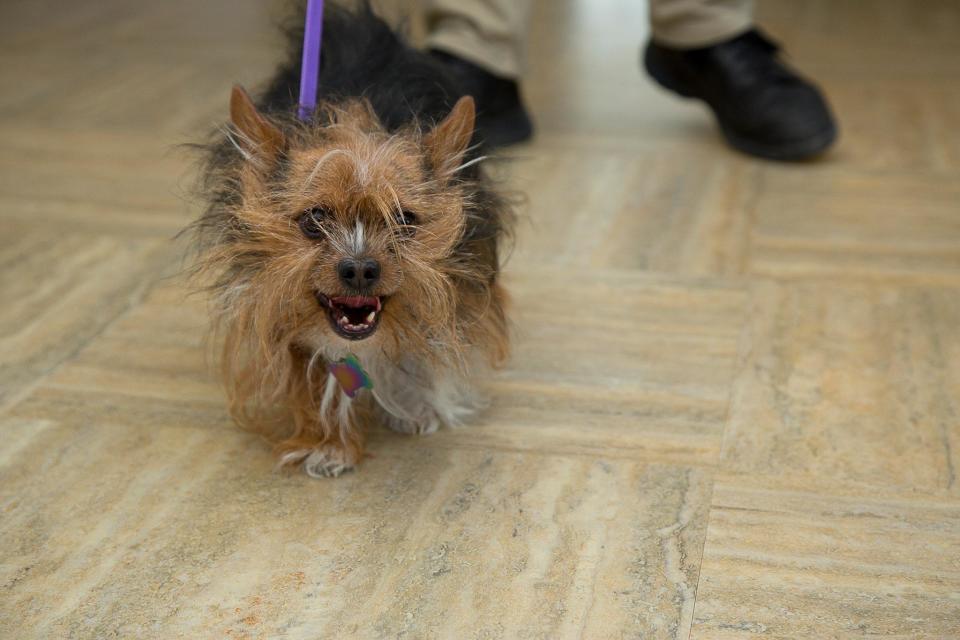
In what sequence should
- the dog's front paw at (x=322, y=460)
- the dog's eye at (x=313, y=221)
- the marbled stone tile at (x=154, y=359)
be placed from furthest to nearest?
1. the marbled stone tile at (x=154, y=359)
2. the dog's front paw at (x=322, y=460)
3. the dog's eye at (x=313, y=221)

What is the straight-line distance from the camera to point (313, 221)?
1599 millimetres

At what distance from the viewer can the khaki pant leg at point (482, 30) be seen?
10.5 ft

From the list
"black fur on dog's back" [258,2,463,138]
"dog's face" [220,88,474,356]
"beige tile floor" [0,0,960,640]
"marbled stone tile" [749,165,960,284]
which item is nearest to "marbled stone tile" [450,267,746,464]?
"beige tile floor" [0,0,960,640]

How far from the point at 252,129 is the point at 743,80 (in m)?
1.94

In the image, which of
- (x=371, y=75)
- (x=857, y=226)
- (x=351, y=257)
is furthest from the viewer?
(x=857, y=226)

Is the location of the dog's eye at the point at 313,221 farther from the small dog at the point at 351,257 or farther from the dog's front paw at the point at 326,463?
the dog's front paw at the point at 326,463

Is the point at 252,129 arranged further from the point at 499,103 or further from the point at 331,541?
the point at 499,103

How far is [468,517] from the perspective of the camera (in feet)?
5.70

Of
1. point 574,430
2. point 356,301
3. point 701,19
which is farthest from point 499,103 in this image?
point 356,301

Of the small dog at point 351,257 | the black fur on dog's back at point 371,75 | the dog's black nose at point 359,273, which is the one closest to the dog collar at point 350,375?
the small dog at point 351,257

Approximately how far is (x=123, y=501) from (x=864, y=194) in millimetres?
1970

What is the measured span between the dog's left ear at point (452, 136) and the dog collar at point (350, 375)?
0.33m

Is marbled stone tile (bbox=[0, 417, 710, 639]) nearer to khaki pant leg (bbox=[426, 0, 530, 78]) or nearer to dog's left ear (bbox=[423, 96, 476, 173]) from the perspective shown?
dog's left ear (bbox=[423, 96, 476, 173])

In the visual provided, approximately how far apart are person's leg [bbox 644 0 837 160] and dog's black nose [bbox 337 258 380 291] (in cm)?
191
